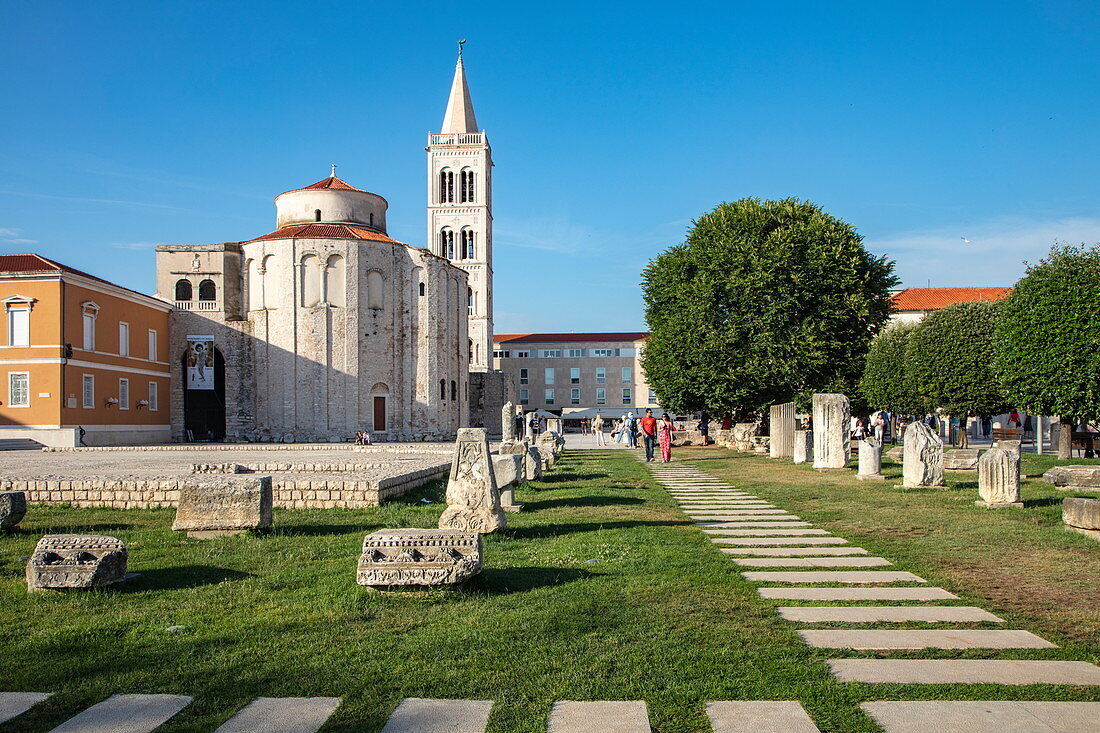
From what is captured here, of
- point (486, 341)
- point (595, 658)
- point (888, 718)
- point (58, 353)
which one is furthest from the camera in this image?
point (486, 341)

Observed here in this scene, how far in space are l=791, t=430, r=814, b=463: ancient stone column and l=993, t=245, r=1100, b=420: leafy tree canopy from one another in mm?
5416

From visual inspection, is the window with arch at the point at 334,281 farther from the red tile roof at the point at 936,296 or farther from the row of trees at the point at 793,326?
the red tile roof at the point at 936,296

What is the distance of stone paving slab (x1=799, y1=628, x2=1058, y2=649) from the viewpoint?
518cm

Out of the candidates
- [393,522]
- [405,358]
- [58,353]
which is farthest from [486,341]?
[393,522]

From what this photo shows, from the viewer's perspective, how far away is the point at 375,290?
4712cm

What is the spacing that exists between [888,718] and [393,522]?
759cm

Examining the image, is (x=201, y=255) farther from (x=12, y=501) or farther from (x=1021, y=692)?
(x=1021, y=692)

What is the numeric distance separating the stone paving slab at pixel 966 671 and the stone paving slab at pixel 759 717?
595mm

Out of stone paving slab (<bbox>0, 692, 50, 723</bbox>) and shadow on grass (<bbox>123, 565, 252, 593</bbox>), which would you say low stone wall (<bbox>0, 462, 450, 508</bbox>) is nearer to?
shadow on grass (<bbox>123, 565, 252, 593</bbox>)

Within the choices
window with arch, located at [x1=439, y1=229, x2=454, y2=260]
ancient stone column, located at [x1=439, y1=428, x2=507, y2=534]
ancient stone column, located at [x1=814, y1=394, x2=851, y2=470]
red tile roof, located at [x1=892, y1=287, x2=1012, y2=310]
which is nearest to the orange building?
ancient stone column, located at [x1=814, y1=394, x2=851, y2=470]

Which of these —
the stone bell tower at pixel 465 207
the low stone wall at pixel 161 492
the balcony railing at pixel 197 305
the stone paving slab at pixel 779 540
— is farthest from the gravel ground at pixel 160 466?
the stone bell tower at pixel 465 207

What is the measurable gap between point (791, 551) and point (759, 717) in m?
5.11

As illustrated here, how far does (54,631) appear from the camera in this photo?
548 centimetres

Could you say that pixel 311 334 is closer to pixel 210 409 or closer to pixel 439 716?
pixel 210 409
